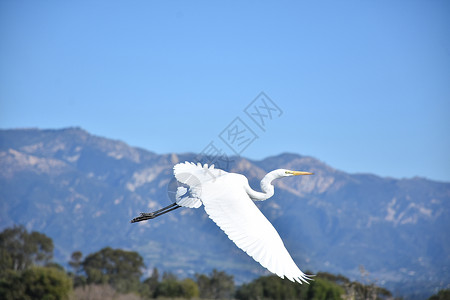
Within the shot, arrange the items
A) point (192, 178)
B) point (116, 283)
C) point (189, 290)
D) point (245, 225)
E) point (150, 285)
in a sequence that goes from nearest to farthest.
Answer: point (245, 225) → point (192, 178) → point (189, 290) → point (116, 283) → point (150, 285)

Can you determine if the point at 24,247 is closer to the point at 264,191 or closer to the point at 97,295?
the point at 97,295

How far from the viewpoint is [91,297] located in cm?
4722

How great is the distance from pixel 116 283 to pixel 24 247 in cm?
2801

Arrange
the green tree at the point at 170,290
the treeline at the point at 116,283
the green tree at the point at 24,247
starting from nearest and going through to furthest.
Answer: the treeline at the point at 116,283, the green tree at the point at 170,290, the green tree at the point at 24,247

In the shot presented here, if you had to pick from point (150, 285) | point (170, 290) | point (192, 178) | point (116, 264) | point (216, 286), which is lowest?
point (192, 178)

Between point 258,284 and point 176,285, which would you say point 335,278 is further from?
point 176,285

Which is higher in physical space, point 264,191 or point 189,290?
point 189,290

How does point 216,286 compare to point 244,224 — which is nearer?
point 244,224

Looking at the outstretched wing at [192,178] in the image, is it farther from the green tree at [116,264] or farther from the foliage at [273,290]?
the green tree at [116,264]

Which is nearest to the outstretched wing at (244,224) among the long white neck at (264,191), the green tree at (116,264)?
the long white neck at (264,191)

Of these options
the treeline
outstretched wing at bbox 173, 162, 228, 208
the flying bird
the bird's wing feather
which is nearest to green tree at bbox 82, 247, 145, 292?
the treeline

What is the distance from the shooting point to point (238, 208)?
1296 centimetres

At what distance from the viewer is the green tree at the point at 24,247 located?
3679 inches

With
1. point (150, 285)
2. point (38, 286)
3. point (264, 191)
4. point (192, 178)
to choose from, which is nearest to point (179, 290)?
point (38, 286)
